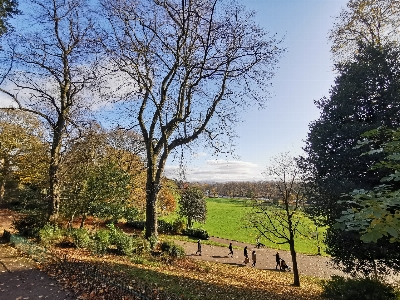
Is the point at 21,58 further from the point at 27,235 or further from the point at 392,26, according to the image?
the point at 392,26

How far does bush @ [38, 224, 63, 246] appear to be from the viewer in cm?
1493

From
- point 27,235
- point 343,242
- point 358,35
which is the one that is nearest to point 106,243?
point 27,235

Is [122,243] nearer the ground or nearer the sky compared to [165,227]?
nearer the sky

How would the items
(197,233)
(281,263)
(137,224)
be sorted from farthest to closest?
(197,233) < (137,224) < (281,263)

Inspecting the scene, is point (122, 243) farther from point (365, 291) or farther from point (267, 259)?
point (267, 259)

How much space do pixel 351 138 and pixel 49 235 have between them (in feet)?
54.4

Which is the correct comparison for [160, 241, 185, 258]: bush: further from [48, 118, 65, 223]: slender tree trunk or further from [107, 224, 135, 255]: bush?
[48, 118, 65, 223]: slender tree trunk

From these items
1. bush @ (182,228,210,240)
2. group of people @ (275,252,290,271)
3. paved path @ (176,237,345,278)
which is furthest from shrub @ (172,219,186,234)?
group of people @ (275,252,290,271)

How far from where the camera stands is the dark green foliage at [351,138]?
11469mm

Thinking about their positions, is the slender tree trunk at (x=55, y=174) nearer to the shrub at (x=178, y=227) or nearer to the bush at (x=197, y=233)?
the shrub at (x=178, y=227)

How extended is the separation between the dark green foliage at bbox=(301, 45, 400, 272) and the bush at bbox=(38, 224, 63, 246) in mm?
14054

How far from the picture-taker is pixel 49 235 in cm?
1547

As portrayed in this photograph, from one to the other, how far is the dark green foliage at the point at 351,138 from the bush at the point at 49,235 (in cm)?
1405

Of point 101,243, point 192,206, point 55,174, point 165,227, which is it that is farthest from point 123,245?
point 192,206
